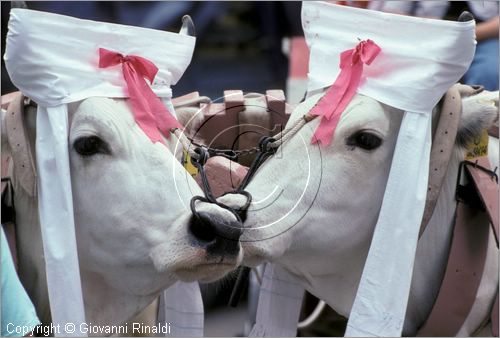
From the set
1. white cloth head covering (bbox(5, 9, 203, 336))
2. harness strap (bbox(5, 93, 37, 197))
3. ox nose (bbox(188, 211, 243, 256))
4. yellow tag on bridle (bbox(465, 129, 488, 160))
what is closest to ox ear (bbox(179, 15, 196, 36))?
white cloth head covering (bbox(5, 9, 203, 336))

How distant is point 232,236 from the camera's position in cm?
261

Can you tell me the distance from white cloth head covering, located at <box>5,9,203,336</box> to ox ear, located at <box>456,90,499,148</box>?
40.6 inches

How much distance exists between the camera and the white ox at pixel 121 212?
8.85 feet

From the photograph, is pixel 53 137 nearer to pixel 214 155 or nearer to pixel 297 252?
pixel 214 155

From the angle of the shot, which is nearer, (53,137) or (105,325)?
(53,137)

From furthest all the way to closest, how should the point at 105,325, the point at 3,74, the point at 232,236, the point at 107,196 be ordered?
the point at 3,74 < the point at 105,325 < the point at 107,196 < the point at 232,236

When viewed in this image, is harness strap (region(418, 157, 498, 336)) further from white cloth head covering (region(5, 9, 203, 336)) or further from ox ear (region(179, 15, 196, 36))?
white cloth head covering (region(5, 9, 203, 336))

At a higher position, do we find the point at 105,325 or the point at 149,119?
the point at 149,119

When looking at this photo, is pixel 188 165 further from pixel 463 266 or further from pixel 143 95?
pixel 463 266

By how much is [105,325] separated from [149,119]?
0.63 m

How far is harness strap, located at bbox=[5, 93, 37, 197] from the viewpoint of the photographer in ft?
9.34

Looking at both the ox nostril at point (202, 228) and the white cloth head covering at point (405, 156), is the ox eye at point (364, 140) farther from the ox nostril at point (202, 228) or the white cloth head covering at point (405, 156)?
the ox nostril at point (202, 228)

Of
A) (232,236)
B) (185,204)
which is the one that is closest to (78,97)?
(185,204)

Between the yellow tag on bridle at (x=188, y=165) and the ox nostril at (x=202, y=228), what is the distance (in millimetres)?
399
